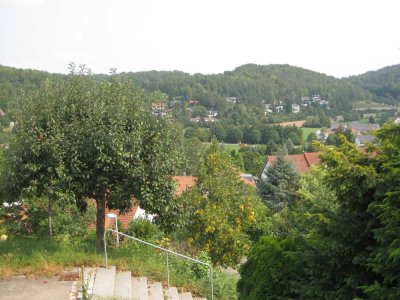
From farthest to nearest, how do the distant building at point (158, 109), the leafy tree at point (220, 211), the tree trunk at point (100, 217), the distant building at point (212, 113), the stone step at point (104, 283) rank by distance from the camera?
the distant building at point (212, 113) < the leafy tree at point (220, 211) < the distant building at point (158, 109) < the tree trunk at point (100, 217) < the stone step at point (104, 283)

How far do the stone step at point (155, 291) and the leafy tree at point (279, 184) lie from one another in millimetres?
22744

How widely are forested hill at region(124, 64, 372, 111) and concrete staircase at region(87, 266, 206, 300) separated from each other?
420 feet

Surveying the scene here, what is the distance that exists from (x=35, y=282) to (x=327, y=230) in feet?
18.3

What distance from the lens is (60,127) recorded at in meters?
9.64

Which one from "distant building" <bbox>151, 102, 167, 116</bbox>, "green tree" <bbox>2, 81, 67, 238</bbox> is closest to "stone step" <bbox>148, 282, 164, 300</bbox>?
"green tree" <bbox>2, 81, 67, 238</bbox>

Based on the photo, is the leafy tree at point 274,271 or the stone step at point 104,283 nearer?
the leafy tree at point 274,271

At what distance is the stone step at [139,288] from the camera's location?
8.23 meters

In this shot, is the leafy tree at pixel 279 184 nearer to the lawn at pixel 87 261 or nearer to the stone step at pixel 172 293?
the lawn at pixel 87 261

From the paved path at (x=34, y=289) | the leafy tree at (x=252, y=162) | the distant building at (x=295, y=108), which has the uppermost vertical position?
the distant building at (x=295, y=108)

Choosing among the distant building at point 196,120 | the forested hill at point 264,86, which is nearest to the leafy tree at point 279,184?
the distant building at point 196,120

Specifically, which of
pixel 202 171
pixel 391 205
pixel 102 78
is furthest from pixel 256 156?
pixel 391 205

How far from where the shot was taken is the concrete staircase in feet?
26.3

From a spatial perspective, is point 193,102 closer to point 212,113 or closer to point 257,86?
point 212,113

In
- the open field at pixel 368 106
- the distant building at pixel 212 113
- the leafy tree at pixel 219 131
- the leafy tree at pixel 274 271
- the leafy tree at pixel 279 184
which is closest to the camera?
the leafy tree at pixel 274 271
